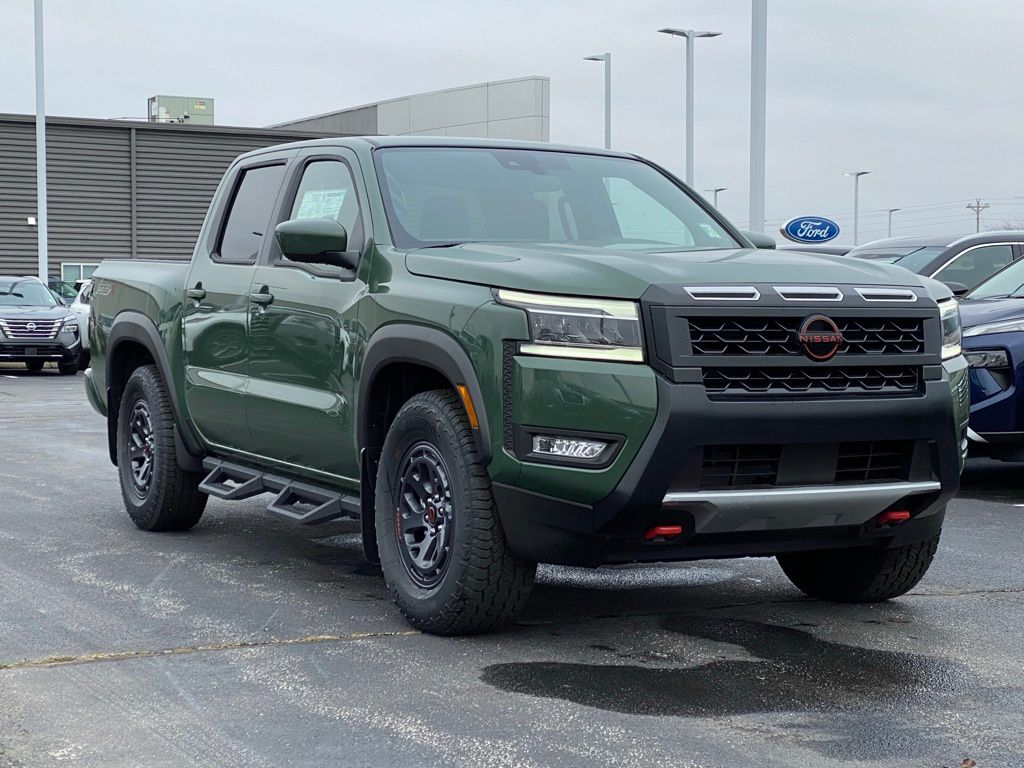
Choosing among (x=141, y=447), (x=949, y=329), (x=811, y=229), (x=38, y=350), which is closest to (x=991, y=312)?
(x=949, y=329)

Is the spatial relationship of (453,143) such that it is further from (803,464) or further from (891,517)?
(891,517)

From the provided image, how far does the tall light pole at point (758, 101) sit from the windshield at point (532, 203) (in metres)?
13.8

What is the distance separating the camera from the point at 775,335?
505cm

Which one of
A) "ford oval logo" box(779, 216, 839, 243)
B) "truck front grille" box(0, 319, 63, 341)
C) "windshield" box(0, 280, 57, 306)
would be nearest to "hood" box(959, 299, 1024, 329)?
"ford oval logo" box(779, 216, 839, 243)

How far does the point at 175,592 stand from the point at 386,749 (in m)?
2.46

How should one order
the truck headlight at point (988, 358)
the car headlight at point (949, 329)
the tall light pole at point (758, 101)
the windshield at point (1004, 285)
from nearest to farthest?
the car headlight at point (949, 329), the truck headlight at point (988, 358), the windshield at point (1004, 285), the tall light pole at point (758, 101)

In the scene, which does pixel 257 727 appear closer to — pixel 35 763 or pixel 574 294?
pixel 35 763

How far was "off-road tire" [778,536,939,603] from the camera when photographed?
6016 mm

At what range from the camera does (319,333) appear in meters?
6.25

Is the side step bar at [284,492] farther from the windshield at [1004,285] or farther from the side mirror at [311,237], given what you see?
the windshield at [1004,285]

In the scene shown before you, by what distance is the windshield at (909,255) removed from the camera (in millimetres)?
12469

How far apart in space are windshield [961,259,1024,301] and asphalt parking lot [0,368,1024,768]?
2977mm

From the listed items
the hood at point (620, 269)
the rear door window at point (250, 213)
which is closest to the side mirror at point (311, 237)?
the hood at point (620, 269)

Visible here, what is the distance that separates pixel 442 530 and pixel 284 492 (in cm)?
138
